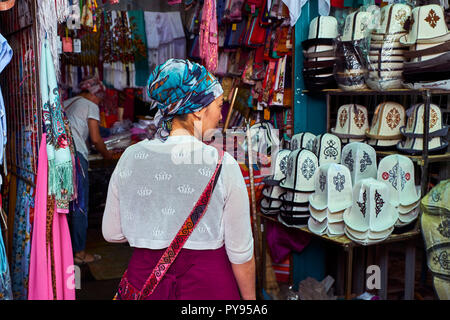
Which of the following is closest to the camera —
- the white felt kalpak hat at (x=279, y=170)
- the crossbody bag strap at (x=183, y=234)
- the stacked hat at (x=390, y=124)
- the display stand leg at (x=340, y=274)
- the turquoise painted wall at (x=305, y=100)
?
the crossbody bag strap at (x=183, y=234)

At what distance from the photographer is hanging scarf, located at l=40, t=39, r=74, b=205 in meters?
2.47

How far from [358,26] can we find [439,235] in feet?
4.91

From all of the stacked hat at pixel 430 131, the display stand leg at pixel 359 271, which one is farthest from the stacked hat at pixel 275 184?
the stacked hat at pixel 430 131

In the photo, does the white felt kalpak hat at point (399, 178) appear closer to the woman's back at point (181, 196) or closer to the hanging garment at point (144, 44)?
the woman's back at point (181, 196)

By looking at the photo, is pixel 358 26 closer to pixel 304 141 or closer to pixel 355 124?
pixel 355 124

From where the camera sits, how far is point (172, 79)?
147 cm

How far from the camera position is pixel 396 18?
9.70ft

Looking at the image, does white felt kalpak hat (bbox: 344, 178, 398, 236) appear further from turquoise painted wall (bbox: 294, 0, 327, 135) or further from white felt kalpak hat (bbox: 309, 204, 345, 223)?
turquoise painted wall (bbox: 294, 0, 327, 135)

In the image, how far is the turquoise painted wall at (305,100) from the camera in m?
3.67

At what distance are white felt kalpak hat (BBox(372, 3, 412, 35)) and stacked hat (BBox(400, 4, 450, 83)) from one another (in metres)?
0.07

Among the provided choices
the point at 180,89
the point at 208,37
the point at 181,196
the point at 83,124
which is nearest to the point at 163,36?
the point at 208,37

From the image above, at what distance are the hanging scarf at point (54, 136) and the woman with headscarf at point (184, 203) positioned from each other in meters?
1.07

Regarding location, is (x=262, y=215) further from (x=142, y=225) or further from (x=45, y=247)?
(x=142, y=225)
